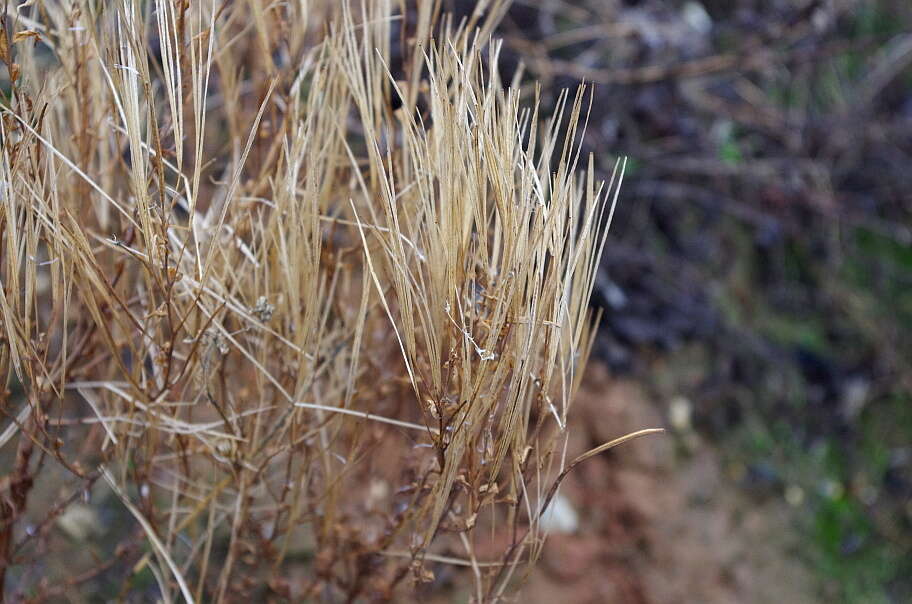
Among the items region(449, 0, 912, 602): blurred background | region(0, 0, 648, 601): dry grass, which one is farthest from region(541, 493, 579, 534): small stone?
region(0, 0, 648, 601): dry grass

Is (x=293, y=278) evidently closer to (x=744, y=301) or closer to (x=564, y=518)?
(x=564, y=518)

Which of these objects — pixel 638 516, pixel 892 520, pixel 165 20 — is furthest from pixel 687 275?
pixel 165 20

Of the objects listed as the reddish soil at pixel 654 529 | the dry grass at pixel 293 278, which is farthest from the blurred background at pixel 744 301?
the dry grass at pixel 293 278

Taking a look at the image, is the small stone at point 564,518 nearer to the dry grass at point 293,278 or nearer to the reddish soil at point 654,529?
the reddish soil at point 654,529

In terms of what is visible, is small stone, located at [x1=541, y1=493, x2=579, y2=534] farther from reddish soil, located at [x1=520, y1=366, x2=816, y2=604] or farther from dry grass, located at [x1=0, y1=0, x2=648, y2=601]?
dry grass, located at [x1=0, y1=0, x2=648, y2=601]

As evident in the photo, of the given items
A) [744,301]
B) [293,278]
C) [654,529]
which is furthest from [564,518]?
[293,278]

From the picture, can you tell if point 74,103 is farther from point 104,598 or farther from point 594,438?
point 594,438
